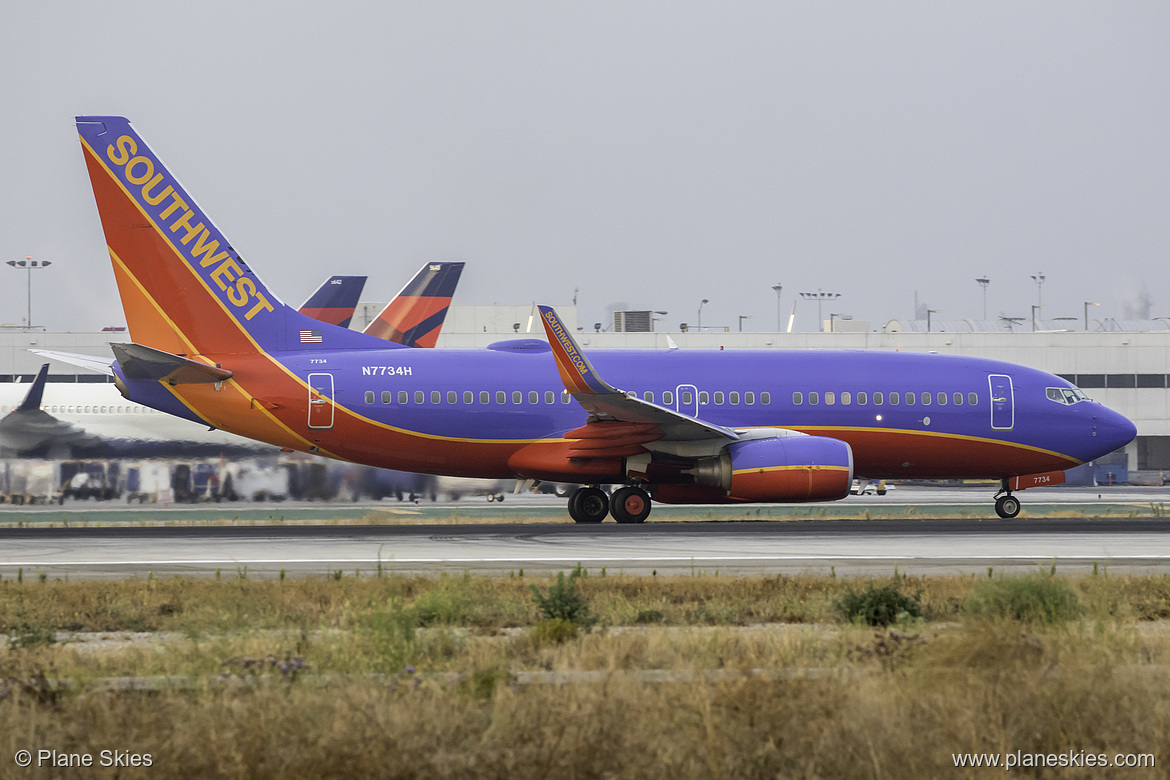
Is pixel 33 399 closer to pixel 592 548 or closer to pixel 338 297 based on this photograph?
pixel 338 297

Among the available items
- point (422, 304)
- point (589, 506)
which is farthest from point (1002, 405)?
point (422, 304)

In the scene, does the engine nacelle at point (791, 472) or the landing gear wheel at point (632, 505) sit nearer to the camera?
the engine nacelle at point (791, 472)

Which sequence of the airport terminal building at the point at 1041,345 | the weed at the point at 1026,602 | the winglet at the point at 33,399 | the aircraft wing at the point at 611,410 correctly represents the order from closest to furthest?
the weed at the point at 1026,602 → the aircraft wing at the point at 611,410 → the winglet at the point at 33,399 → the airport terminal building at the point at 1041,345

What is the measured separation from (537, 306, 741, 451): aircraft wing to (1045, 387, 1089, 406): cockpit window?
9.06 m

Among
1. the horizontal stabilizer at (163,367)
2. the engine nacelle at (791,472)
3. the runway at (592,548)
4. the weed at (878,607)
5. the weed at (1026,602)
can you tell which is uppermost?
the horizontal stabilizer at (163,367)

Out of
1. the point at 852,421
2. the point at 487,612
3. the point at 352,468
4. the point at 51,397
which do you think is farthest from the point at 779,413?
the point at 51,397

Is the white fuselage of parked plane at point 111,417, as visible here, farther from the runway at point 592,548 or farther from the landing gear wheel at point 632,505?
the landing gear wheel at point 632,505

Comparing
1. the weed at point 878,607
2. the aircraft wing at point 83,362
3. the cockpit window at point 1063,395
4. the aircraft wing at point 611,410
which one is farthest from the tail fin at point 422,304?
the weed at point 878,607

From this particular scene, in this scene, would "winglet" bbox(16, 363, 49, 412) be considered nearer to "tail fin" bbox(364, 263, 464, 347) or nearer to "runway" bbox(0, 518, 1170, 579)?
"runway" bbox(0, 518, 1170, 579)

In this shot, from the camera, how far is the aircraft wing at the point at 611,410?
964 inches

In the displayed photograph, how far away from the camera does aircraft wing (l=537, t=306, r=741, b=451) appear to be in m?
24.5

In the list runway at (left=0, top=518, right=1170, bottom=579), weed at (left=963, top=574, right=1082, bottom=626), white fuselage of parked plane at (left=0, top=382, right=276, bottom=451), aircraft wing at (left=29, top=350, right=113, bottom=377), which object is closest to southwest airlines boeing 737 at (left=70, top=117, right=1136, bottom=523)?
runway at (left=0, top=518, right=1170, bottom=579)

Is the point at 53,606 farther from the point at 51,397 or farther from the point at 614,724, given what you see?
the point at 51,397

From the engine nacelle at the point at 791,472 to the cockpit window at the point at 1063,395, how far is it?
774 cm
